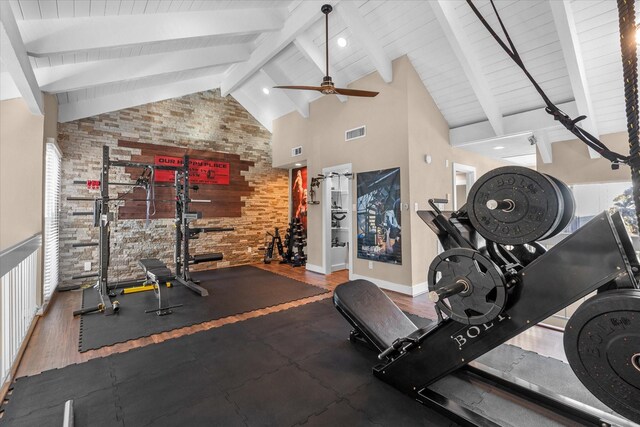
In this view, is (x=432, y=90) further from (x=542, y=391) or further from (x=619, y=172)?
(x=542, y=391)

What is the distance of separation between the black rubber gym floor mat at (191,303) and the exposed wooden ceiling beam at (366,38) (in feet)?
12.1

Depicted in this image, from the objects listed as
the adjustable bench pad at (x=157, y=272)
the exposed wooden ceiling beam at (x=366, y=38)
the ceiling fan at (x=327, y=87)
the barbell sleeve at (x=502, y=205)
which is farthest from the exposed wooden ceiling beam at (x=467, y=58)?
the adjustable bench pad at (x=157, y=272)

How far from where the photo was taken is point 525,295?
5.60ft

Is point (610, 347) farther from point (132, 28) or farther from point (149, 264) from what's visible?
point (149, 264)

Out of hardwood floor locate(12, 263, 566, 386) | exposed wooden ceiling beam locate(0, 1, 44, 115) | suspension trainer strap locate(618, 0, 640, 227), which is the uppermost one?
exposed wooden ceiling beam locate(0, 1, 44, 115)

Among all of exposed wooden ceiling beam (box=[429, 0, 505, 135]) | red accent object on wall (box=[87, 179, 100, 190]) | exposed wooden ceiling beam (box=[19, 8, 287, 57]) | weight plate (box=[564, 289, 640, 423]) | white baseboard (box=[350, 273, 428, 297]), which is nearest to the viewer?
weight plate (box=[564, 289, 640, 423])

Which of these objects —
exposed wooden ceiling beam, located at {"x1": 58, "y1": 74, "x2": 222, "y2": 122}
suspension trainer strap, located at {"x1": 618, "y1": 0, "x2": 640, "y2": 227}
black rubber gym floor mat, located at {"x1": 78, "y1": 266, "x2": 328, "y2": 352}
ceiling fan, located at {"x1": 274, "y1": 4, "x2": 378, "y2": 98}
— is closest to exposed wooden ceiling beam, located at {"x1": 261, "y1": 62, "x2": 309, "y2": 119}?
exposed wooden ceiling beam, located at {"x1": 58, "y1": 74, "x2": 222, "y2": 122}

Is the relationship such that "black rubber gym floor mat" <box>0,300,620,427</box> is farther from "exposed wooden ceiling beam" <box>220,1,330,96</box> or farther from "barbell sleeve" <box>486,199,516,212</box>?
"exposed wooden ceiling beam" <box>220,1,330,96</box>

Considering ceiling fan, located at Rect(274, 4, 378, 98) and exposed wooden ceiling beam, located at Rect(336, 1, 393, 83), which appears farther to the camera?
exposed wooden ceiling beam, located at Rect(336, 1, 393, 83)

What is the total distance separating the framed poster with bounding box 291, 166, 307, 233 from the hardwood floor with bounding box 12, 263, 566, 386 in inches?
127

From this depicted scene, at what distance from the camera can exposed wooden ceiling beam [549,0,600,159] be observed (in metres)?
3.14

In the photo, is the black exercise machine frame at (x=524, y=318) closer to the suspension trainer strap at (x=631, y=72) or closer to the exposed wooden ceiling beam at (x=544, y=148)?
the suspension trainer strap at (x=631, y=72)

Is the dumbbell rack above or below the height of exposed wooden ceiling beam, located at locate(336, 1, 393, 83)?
below

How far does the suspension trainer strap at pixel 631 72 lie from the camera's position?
0.69 metres
